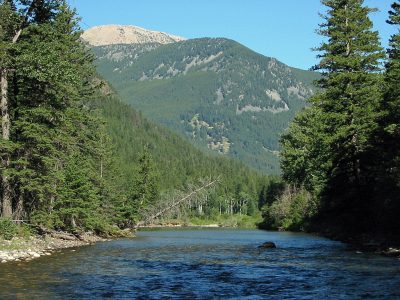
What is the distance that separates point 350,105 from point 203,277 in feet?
94.3

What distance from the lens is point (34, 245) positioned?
115 ft

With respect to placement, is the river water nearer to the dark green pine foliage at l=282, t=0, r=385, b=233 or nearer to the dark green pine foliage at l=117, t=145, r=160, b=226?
the dark green pine foliage at l=282, t=0, r=385, b=233

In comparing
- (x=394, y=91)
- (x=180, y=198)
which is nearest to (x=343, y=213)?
(x=394, y=91)

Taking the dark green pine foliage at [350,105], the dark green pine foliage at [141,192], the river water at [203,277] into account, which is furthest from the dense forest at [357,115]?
the dark green pine foliage at [141,192]

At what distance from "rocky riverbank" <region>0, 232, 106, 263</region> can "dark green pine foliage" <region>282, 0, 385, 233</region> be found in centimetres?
2355

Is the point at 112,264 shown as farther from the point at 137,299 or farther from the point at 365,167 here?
the point at 365,167

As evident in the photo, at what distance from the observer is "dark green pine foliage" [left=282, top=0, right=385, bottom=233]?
147ft

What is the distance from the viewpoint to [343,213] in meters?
46.6

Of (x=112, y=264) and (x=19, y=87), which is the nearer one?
(x=112, y=264)

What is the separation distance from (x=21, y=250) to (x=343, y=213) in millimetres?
27958

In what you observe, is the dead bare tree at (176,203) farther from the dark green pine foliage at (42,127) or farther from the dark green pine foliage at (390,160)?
the dark green pine foliage at (390,160)

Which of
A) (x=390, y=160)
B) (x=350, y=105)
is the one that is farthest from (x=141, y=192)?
(x=390, y=160)

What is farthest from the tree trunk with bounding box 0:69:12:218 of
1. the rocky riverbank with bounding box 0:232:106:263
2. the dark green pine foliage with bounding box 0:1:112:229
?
the rocky riverbank with bounding box 0:232:106:263

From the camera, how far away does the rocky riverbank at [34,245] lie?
1192 inches
